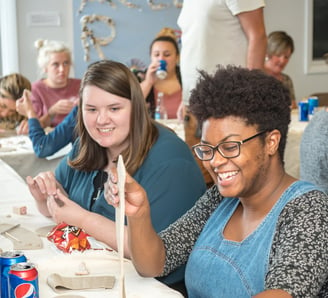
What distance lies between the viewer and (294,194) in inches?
47.1

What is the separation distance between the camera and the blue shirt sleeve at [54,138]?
9.69 ft

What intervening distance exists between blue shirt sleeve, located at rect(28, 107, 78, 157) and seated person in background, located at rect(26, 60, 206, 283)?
38.6 inches

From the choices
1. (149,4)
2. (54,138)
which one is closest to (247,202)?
(54,138)

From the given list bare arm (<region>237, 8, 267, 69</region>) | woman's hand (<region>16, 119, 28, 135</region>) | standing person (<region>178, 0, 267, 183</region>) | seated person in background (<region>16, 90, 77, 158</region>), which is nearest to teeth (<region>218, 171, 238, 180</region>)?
standing person (<region>178, 0, 267, 183</region>)

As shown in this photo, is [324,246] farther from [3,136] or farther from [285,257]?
[3,136]

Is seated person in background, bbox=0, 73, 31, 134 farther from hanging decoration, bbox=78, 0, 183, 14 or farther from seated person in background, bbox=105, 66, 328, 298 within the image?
seated person in background, bbox=105, 66, 328, 298

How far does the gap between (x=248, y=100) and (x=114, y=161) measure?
2.37ft

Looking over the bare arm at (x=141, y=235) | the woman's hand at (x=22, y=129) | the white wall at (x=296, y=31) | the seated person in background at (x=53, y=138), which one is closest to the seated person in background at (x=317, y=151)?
the bare arm at (x=141, y=235)

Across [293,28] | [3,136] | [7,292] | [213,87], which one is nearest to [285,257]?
[213,87]

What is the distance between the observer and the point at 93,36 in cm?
540

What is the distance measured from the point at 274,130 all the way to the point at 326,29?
5.42 m

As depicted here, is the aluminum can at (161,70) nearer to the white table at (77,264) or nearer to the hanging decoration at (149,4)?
the hanging decoration at (149,4)

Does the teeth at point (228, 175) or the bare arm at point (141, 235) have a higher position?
the teeth at point (228, 175)

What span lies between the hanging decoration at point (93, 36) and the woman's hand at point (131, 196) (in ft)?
14.0
